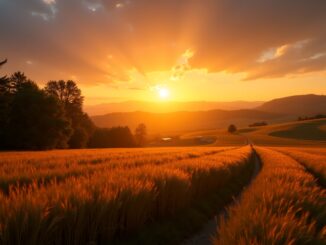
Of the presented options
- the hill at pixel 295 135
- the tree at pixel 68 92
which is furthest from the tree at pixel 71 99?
the hill at pixel 295 135

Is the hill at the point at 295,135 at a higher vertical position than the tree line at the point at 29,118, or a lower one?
lower

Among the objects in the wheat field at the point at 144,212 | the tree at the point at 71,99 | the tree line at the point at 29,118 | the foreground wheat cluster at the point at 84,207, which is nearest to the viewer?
the wheat field at the point at 144,212

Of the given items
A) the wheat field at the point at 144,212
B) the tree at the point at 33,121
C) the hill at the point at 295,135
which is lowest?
the hill at the point at 295,135

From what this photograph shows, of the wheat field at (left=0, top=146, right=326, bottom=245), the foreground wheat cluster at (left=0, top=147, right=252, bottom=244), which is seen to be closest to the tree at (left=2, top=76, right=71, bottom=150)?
the wheat field at (left=0, top=146, right=326, bottom=245)

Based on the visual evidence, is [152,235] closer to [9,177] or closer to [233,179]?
[9,177]

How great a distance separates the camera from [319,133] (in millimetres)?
115188

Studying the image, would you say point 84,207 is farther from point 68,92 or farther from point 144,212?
point 68,92

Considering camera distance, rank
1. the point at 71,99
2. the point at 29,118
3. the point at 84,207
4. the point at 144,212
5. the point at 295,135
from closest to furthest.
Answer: the point at 84,207
the point at 144,212
the point at 29,118
the point at 71,99
the point at 295,135

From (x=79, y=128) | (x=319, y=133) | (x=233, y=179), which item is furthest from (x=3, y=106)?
(x=319, y=133)

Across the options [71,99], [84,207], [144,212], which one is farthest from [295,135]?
[84,207]

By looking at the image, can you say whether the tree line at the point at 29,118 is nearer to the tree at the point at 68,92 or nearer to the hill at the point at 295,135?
the tree at the point at 68,92

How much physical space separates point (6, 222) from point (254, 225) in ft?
11.6

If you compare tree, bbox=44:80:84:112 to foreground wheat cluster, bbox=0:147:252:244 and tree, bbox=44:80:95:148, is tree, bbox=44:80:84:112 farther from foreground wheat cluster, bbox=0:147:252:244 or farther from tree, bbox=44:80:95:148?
foreground wheat cluster, bbox=0:147:252:244

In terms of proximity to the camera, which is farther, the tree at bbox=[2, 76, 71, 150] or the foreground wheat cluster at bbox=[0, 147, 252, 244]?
the tree at bbox=[2, 76, 71, 150]
